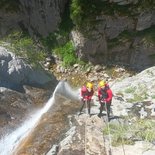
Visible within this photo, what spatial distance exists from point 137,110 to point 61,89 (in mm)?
6696

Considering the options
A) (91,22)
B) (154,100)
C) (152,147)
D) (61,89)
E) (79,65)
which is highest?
(91,22)

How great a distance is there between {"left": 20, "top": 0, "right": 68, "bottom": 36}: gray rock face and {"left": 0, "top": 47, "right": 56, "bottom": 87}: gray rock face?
6997mm

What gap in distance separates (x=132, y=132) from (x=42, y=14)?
52.8ft

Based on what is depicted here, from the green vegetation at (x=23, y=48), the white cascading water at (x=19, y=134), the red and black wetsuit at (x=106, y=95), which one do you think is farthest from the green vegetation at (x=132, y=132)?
the green vegetation at (x=23, y=48)

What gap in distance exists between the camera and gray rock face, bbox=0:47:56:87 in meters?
23.4

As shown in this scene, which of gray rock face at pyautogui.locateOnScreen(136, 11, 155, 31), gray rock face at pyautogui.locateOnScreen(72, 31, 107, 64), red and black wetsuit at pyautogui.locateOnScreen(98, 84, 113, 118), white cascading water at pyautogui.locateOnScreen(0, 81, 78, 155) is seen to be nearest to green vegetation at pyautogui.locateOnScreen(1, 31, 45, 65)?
gray rock face at pyautogui.locateOnScreen(72, 31, 107, 64)

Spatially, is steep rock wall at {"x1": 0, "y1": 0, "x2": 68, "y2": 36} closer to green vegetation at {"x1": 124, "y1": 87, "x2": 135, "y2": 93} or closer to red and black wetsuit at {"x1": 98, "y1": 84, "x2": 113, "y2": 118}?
green vegetation at {"x1": 124, "y1": 87, "x2": 135, "y2": 93}

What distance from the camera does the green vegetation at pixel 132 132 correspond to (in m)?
17.1

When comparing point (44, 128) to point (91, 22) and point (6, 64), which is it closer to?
point (6, 64)

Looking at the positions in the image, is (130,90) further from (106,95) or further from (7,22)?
(7,22)

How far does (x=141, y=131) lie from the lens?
693 inches

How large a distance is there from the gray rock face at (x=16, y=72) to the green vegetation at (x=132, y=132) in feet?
24.9

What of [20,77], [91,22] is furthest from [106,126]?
[91,22]

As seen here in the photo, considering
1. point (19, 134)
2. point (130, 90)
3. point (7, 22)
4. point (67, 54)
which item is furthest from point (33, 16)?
point (19, 134)
